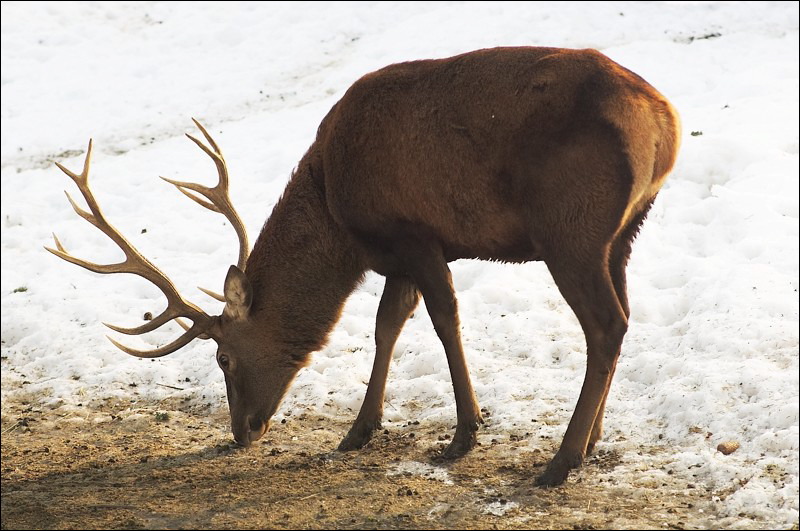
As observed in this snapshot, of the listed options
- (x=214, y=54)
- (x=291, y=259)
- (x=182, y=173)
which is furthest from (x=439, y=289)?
(x=214, y=54)

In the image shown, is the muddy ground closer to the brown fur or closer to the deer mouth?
the deer mouth

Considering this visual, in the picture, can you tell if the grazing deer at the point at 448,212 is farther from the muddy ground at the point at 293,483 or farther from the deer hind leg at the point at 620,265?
the muddy ground at the point at 293,483

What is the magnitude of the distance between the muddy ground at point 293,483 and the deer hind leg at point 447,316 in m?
0.13

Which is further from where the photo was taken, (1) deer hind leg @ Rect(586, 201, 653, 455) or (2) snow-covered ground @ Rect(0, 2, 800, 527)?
(2) snow-covered ground @ Rect(0, 2, 800, 527)

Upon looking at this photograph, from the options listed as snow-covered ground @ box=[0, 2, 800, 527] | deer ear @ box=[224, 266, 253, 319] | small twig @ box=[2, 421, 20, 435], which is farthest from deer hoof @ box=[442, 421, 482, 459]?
small twig @ box=[2, 421, 20, 435]

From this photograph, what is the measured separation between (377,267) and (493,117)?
124cm

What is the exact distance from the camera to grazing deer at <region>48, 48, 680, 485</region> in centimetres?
536

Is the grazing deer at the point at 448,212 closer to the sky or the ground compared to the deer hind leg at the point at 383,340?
closer to the sky

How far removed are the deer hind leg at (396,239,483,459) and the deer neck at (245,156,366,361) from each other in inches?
20.5

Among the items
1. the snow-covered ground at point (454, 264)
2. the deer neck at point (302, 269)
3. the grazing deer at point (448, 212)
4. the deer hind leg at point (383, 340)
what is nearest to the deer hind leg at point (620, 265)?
the grazing deer at point (448, 212)

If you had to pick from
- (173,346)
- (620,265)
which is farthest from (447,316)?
(173,346)

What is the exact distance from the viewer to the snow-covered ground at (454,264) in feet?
21.3

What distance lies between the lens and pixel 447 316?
19.8 ft

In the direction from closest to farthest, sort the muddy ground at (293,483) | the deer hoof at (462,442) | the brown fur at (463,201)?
the muddy ground at (293,483) < the brown fur at (463,201) < the deer hoof at (462,442)
